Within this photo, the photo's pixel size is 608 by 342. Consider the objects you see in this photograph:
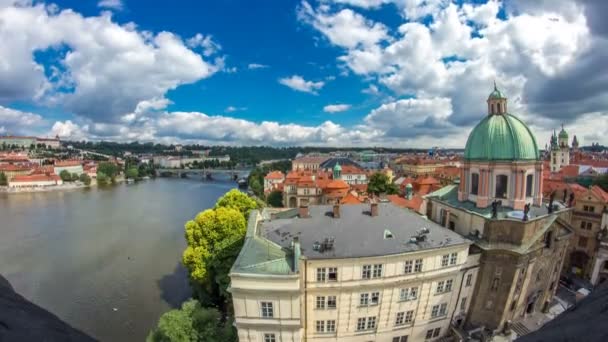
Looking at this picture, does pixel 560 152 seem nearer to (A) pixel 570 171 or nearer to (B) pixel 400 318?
(A) pixel 570 171

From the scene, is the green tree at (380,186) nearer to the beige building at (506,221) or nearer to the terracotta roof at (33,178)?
the beige building at (506,221)

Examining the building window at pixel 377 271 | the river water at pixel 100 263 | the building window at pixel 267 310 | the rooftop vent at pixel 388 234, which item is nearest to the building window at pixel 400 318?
the building window at pixel 377 271

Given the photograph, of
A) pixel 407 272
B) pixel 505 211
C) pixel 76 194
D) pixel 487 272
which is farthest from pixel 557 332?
pixel 76 194

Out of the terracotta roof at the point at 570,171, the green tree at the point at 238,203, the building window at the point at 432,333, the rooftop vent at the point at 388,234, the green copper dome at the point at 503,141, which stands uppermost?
the green copper dome at the point at 503,141

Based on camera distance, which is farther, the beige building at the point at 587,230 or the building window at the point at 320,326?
the beige building at the point at 587,230

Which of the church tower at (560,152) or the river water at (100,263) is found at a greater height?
the church tower at (560,152)

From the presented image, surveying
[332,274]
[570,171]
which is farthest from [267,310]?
[570,171]
